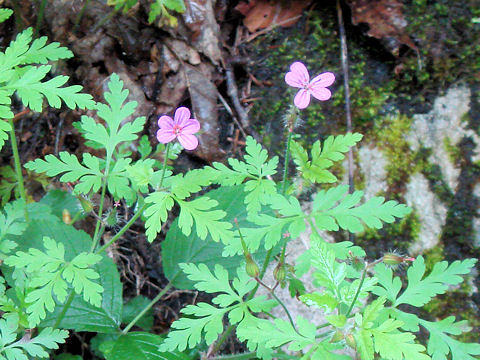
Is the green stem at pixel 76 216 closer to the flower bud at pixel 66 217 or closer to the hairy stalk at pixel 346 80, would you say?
the flower bud at pixel 66 217

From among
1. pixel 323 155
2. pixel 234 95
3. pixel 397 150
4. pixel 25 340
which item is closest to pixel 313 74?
pixel 234 95

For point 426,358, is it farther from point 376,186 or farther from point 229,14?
point 229,14

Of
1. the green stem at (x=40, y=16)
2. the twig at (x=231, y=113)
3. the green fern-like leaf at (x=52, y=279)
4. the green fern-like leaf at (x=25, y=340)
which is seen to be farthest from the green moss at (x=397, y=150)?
the green stem at (x=40, y=16)

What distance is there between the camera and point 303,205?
2816 mm

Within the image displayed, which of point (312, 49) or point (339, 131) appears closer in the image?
point (339, 131)

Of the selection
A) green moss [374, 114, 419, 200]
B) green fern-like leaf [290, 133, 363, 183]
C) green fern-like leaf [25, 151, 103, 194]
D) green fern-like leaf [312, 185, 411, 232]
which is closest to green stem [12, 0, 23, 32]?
green fern-like leaf [25, 151, 103, 194]

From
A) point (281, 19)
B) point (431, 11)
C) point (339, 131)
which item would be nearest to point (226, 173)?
point (339, 131)

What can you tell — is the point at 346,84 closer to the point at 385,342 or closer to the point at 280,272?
the point at 280,272

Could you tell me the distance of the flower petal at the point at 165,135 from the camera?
1636mm

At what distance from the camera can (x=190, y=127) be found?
5.51 feet

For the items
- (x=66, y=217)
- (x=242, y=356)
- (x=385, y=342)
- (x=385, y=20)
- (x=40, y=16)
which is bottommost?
(x=242, y=356)

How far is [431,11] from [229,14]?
57.5 inches

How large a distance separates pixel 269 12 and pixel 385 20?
2.77 ft

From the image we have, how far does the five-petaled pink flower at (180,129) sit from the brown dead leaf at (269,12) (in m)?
1.89
